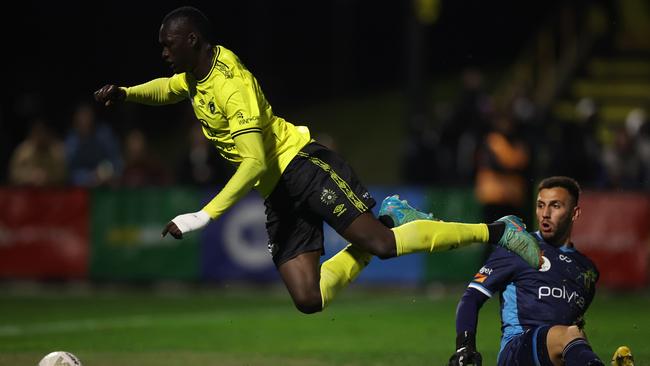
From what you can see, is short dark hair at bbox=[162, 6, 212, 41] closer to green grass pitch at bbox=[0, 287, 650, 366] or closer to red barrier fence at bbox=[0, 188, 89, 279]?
green grass pitch at bbox=[0, 287, 650, 366]

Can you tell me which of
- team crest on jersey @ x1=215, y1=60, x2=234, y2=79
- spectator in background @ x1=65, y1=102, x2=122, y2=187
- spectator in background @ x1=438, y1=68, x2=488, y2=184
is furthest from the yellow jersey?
spectator in background @ x1=438, y1=68, x2=488, y2=184

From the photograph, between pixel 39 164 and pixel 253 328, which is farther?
pixel 39 164

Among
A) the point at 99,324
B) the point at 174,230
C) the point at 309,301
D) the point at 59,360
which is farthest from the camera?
the point at 99,324

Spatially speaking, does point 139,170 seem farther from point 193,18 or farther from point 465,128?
point 193,18

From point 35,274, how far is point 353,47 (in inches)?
707

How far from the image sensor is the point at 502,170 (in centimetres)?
1514

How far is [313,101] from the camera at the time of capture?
33.3 meters

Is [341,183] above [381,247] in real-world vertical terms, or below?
above

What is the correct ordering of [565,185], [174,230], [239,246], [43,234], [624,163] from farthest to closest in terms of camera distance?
[624,163] < [43,234] < [239,246] < [565,185] < [174,230]

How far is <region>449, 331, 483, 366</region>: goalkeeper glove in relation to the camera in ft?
24.5

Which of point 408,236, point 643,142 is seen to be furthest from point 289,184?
point 643,142

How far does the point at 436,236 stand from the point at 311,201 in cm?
87

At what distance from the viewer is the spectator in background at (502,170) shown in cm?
1506

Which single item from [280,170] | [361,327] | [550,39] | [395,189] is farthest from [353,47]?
[280,170]
